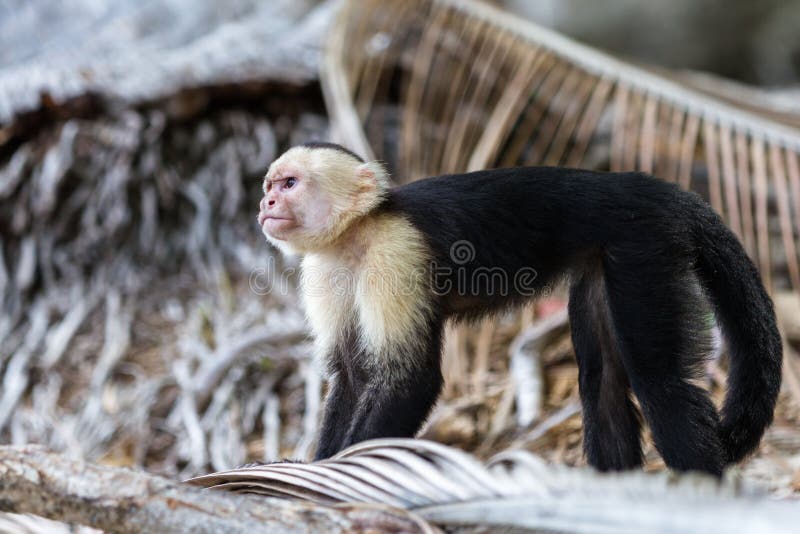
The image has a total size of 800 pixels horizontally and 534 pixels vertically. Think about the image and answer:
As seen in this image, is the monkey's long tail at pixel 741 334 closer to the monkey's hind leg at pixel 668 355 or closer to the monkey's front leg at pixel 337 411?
the monkey's hind leg at pixel 668 355

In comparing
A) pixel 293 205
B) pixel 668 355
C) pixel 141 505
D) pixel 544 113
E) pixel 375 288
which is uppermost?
pixel 544 113

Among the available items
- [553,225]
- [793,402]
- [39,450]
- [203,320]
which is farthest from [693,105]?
[39,450]

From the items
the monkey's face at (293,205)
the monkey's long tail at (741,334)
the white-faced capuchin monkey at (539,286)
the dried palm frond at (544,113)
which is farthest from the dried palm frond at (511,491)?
the dried palm frond at (544,113)

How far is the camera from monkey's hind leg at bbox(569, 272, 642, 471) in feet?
8.80

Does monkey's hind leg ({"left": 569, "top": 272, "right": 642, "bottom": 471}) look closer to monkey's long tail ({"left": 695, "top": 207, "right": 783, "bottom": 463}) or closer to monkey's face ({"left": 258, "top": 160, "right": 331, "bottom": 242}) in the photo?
monkey's long tail ({"left": 695, "top": 207, "right": 783, "bottom": 463})

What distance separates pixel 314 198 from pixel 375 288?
394 mm

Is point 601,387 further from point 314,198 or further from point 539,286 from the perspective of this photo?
point 314,198

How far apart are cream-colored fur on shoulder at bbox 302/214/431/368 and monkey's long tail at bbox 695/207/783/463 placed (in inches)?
36.4

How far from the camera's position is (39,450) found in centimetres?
161

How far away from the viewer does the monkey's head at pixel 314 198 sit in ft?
8.81

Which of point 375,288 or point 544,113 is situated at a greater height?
point 544,113

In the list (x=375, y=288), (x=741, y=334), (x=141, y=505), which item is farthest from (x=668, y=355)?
(x=141, y=505)

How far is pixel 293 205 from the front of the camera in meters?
2.69

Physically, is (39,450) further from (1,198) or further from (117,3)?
(117,3)
